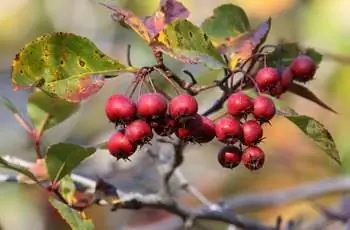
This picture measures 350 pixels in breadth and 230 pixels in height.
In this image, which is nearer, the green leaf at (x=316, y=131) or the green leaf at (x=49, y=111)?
the green leaf at (x=316, y=131)

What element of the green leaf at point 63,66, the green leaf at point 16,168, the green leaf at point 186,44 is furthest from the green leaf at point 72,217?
the green leaf at point 186,44

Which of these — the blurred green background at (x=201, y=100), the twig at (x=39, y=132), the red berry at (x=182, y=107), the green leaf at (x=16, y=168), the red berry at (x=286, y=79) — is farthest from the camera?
→ the blurred green background at (x=201, y=100)

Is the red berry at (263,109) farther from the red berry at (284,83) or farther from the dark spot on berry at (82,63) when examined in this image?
the dark spot on berry at (82,63)

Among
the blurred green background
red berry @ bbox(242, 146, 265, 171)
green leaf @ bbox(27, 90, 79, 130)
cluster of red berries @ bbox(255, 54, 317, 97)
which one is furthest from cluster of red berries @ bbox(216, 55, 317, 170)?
the blurred green background

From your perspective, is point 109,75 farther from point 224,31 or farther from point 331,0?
point 331,0

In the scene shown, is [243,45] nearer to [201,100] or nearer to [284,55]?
[284,55]

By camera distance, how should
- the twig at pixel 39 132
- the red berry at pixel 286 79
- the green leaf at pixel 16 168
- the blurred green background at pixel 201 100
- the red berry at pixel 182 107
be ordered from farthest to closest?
the blurred green background at pixel 201 100
the twig at pixel 39 132
the red berry at pixel 286 79
the green leaf at pixel 16 168
the red berry at pixel 182 107

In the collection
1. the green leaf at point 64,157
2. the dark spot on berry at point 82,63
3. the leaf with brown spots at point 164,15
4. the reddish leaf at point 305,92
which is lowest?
the green leaf at point 64,157
